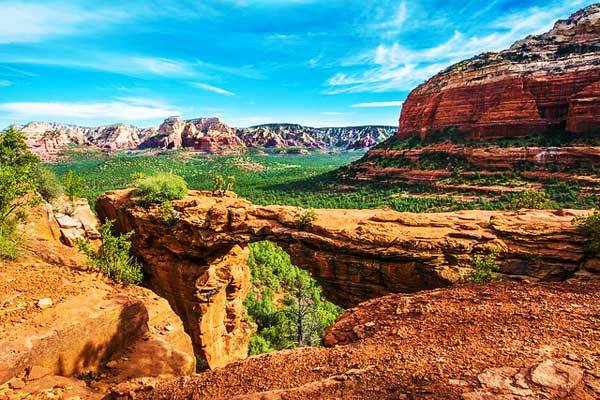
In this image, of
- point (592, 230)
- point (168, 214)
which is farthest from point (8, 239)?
point (592, 230)

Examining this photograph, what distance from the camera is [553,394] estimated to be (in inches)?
172

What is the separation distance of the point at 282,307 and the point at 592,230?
79.6ft

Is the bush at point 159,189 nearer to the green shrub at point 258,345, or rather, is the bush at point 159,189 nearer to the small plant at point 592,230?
the green shrub at point 258,345

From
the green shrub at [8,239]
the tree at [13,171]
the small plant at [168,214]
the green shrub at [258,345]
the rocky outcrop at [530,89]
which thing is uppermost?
the rocky outcrop at [530,89]

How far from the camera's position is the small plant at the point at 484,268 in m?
12.1

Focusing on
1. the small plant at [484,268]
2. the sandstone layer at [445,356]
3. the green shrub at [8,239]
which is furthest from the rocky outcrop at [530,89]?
the green shrub at [8,239]

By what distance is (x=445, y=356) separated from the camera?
5.74 m

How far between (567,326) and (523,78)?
247ft

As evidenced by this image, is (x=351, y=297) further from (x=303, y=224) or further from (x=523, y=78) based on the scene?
(x=523, y=78)

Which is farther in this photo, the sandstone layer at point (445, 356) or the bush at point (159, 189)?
the bush at point (159, 189)

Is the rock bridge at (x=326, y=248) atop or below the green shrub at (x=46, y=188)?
below

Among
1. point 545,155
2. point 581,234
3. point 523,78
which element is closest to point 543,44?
point 523,78

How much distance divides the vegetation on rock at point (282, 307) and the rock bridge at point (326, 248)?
302cm

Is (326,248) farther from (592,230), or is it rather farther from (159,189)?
(159,189)
